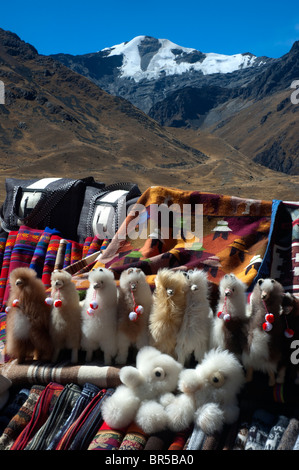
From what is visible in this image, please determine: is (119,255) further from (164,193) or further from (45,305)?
(45,305)

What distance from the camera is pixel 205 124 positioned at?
81188 mm

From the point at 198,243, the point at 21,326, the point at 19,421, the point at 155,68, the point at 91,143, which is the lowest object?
the point at 19,421

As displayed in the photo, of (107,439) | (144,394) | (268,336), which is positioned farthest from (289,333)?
(107,439)

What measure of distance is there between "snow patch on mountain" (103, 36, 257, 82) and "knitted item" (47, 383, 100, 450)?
125667 mm

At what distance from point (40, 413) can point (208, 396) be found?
2.62 feet

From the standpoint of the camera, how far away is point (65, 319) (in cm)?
225

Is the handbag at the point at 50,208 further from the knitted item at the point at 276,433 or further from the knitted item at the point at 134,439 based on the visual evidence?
the knitted item at the point at 276,433

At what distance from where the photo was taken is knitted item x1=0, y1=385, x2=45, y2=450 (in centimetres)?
192

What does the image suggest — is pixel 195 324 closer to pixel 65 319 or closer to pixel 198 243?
pixel 65 319

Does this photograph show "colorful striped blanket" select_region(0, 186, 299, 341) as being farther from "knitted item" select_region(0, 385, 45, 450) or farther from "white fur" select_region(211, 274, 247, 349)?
"knitted item" select_region(0, 385, 45, 450)

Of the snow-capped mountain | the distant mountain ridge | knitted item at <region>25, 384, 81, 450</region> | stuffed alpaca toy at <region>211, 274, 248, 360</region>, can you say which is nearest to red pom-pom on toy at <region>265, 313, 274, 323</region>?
stuffed alpaca toy at <region>211, 274, 248, 360</region>

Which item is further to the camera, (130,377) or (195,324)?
(195,324)

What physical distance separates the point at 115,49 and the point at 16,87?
11912 centimetres
